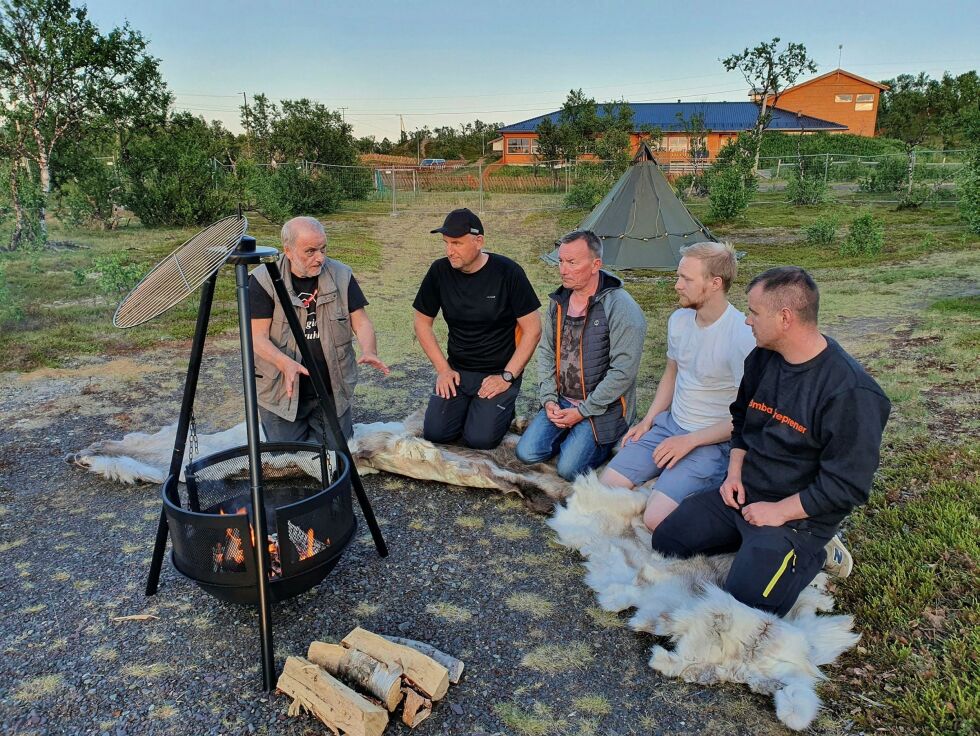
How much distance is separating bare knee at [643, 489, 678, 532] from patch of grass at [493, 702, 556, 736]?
3.36 feet

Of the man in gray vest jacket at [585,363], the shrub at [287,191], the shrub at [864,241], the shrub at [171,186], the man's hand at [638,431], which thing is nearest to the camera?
the man's hand at [638,431]

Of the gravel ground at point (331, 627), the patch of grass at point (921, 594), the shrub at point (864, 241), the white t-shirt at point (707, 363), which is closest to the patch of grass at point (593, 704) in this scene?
the gravel ground at point (331, 627)

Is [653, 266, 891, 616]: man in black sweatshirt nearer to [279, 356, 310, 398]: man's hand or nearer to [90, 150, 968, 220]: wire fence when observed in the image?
[279, 356, 310, 398]: man's hand

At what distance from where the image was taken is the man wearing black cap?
12.3 feet

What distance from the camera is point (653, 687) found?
216cm

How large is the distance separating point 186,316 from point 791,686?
6.73m

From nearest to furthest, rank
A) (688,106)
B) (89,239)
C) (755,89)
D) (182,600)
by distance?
(182,600)
(89,239)
(755,89)
(688,106)

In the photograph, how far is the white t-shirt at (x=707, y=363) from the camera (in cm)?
290

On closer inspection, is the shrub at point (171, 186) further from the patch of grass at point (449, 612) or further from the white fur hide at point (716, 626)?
the white fur hide at point (716, 626)

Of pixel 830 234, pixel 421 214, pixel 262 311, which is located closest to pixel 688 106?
pixel 421 214

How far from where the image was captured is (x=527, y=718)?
2053 mm

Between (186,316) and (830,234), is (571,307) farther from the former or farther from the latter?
(830,234)

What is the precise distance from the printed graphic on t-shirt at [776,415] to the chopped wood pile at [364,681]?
1.34 meters

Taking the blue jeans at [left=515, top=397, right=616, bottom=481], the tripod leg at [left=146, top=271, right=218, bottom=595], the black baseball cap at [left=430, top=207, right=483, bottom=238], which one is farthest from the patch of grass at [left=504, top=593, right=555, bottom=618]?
the black baseball cap at [left=430, top=207, right=483, bottom=238]
